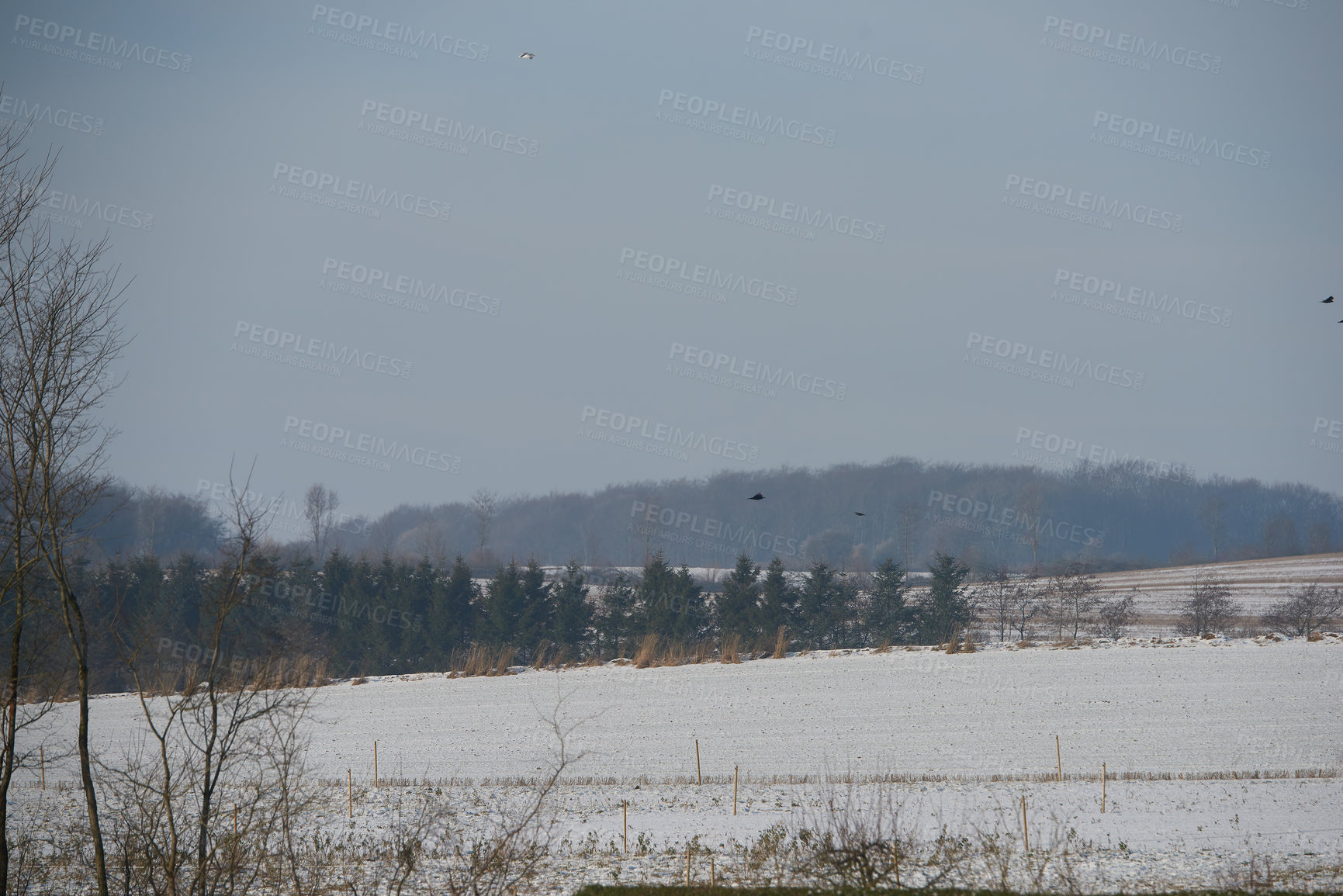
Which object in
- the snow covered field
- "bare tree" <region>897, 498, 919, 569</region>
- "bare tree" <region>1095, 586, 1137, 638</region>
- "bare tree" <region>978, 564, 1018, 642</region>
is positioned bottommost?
the snow covered field

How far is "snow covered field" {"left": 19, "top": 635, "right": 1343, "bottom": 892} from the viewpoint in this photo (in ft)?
50.6

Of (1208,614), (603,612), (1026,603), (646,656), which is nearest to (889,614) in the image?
(1026,603)

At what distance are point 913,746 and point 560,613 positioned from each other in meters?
23.2

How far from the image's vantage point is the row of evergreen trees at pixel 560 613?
140 ft

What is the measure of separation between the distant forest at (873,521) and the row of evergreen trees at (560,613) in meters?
40.7

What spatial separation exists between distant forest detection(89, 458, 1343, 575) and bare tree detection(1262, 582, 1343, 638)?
41.5 metres

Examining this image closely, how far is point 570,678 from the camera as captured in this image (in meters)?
35.3

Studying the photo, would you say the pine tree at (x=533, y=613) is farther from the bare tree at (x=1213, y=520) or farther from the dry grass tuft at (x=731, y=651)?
the bare tree at (x=1213, y=520)

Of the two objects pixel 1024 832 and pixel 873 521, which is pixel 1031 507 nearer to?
pixel 873 521

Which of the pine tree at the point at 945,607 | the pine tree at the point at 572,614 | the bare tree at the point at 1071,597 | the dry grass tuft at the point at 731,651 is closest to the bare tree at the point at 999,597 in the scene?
the bare tree at the point at 1071,597

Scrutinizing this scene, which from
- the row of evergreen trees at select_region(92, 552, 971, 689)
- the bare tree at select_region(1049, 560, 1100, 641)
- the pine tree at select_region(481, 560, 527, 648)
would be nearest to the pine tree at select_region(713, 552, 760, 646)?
the row of evergreen trees at select_region(92, 552, 971, 689)

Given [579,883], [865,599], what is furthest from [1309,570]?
[579,883]

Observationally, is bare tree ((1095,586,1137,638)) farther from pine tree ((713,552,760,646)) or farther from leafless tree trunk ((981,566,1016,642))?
pine tree ((713,552,760,646))

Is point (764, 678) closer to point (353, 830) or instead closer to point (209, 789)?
point (353, 830)
